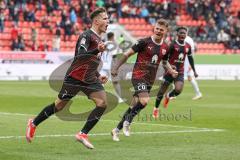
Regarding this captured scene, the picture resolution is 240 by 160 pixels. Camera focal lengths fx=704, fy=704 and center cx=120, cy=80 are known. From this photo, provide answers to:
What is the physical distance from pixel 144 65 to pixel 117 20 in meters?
31.6

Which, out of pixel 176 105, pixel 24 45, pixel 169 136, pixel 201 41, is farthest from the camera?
pixel 201 41

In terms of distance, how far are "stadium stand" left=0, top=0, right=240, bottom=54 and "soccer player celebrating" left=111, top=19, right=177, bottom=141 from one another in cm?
2615

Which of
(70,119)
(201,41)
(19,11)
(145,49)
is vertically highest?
(145,49)

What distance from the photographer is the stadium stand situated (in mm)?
41625

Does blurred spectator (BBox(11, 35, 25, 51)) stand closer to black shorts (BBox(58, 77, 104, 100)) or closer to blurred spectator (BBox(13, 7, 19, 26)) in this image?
blurred spectator (BBox(13, 7, 19, 26))

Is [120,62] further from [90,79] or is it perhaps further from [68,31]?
[68,31]

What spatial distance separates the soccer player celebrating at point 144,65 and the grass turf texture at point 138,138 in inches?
19.9

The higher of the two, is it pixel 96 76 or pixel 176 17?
pixel 96 76

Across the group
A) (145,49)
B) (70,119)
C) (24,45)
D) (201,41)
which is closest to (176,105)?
(70,119)

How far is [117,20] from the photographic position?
45938mm

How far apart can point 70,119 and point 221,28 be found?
32.1m

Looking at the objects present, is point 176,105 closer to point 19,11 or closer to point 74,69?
point 74,69

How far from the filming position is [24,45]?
132ft

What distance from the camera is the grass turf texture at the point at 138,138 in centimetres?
1131
